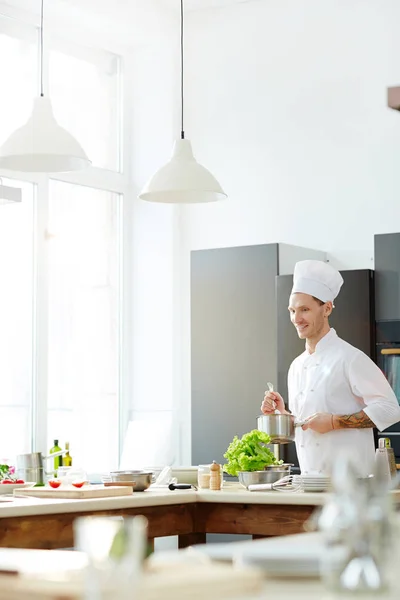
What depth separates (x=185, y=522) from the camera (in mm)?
4359

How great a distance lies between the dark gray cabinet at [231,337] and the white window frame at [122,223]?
98cm

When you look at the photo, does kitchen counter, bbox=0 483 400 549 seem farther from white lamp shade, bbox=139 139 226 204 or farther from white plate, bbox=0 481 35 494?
white lamp shade, bbox=139 139 226 204

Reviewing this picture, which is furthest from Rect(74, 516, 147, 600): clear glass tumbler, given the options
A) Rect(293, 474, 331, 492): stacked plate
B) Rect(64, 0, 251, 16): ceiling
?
Rect(64, 0, 251, 16): ceiling

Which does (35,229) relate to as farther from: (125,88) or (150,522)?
(150,522)

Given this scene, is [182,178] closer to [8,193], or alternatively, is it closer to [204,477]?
[204,477]

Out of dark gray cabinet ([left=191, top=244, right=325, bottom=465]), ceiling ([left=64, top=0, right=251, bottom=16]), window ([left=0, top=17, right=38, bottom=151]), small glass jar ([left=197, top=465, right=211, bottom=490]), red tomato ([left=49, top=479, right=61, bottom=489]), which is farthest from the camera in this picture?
ceiling ([left=64, top=0, right=251, bottom=16])

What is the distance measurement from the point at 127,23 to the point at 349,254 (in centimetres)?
221

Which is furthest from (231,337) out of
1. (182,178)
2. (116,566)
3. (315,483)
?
Answer: (116,566)

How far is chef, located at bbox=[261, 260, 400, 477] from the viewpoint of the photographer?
4.49m

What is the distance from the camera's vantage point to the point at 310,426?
4.49 m

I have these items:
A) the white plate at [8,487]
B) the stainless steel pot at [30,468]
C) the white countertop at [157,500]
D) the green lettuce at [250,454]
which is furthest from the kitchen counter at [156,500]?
the stainless steel pot at [30,468]

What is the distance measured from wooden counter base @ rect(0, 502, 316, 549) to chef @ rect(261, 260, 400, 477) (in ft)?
1.20

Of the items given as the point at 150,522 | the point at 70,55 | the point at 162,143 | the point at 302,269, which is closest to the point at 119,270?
the point at 162,143

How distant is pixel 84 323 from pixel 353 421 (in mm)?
3291
